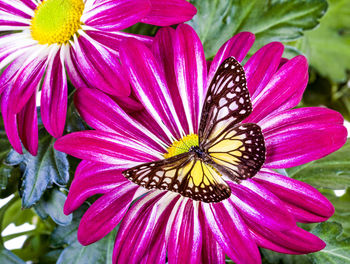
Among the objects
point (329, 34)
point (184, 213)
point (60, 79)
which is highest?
point (329, 34)

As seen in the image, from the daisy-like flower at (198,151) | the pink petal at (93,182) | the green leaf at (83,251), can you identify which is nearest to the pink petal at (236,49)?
the daisy-like flower at (198,151)

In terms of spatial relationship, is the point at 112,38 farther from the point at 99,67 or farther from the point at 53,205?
the point at 53,205

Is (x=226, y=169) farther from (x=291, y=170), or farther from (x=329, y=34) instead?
(x=329, y=34)

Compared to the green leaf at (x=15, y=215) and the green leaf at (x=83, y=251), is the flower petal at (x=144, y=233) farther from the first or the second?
the green leaf at (x=15, y=215)

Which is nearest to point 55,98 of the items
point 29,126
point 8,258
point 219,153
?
point 29,126

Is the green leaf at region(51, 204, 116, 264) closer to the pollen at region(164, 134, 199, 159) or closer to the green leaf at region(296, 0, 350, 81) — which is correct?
the pollen at region(164, 134, 199, 159)

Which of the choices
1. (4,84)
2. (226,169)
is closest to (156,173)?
(226,169)
